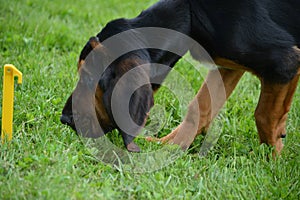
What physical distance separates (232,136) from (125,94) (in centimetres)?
125

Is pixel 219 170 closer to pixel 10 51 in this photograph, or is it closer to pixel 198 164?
pixel 198 164

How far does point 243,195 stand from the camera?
3.15 meters

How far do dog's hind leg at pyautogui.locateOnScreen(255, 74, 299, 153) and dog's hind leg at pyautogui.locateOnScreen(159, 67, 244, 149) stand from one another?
0.49 meters

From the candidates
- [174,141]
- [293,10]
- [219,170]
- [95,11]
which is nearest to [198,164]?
[219,170]

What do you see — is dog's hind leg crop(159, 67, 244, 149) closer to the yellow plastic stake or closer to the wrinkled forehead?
the wrinkled forehead

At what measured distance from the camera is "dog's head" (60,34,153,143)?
3164 millimetres

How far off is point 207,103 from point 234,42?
812mm

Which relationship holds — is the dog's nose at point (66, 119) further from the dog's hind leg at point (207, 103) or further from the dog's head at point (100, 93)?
the dog's hind leg at point (207, 103)

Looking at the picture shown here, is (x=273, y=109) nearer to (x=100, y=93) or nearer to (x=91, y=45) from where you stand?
(x=100, y=93)

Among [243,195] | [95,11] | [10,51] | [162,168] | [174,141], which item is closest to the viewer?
[243,195]

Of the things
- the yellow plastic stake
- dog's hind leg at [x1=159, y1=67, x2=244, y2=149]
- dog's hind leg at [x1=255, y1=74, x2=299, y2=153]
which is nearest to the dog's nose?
the yellow plastic stake

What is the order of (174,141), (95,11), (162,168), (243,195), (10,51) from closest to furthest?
(243,195) → (162,168) → (174,141) → (10,51) → (95,11)

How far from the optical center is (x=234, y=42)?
3.39 metres

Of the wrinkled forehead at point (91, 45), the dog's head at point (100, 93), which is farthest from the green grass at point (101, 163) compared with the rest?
the wrinkled forehead at point (91, 45)
